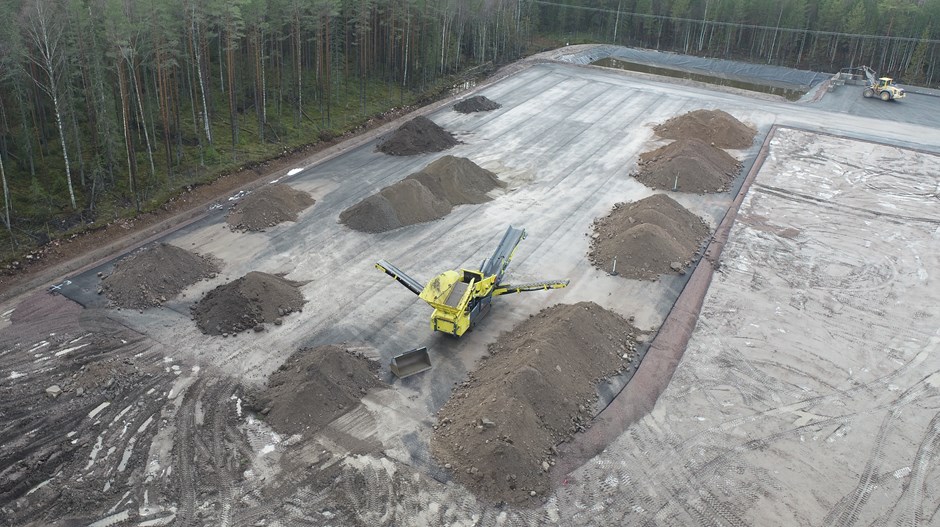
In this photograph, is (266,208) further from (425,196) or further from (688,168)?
(688,168)

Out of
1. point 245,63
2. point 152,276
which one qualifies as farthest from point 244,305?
point 245,63

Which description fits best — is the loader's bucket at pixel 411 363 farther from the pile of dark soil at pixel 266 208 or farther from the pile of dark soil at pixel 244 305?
the pile of dark soil at pixel 266 208

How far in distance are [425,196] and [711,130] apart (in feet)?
51.2

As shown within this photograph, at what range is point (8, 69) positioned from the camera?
19.6m

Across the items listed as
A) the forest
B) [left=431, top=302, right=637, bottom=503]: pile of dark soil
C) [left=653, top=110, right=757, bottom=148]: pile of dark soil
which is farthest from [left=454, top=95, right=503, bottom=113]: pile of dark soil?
[left=431, top=302, right=637, bottom=503]: pile of dark soil

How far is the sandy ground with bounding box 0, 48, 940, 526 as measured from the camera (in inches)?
464

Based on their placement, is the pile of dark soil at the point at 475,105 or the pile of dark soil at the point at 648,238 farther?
the pile of dark soil at the point at 475,105

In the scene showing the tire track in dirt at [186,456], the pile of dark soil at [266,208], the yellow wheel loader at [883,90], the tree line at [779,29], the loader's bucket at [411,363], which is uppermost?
the tree line at [779,29]

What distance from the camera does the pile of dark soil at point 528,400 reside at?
12.1m

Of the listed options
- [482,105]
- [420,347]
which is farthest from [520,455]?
[482,105]

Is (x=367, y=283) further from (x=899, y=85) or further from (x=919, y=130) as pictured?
(x=899, y=85)

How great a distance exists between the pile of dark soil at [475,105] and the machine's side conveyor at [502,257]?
52.8 feet

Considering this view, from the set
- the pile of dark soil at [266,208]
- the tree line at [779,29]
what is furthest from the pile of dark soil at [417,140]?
the tree line at [779,29]

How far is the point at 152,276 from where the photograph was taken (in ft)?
57.5
